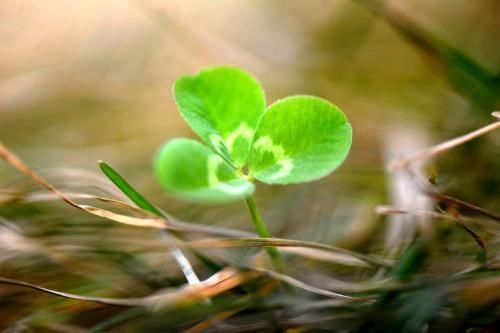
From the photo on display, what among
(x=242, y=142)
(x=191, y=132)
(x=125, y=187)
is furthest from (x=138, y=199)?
(x=191, y=132)

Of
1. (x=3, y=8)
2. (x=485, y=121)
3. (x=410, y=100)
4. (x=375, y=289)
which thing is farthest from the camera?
(x=3, y=8)

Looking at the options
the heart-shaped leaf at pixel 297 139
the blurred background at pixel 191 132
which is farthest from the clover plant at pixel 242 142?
the blurred background at pixel 191 132

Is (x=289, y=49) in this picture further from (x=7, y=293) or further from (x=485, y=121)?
(x=7, y=293)

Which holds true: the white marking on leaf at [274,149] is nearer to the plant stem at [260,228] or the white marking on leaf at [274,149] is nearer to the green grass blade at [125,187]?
the plant stem at [260,228]

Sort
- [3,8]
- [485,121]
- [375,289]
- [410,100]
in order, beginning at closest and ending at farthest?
[375,289]
[485,121]
[410,100]
[3,8]

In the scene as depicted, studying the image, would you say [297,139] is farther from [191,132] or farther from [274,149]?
[191,132]

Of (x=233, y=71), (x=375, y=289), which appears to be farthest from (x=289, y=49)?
(x=375, y=289)
